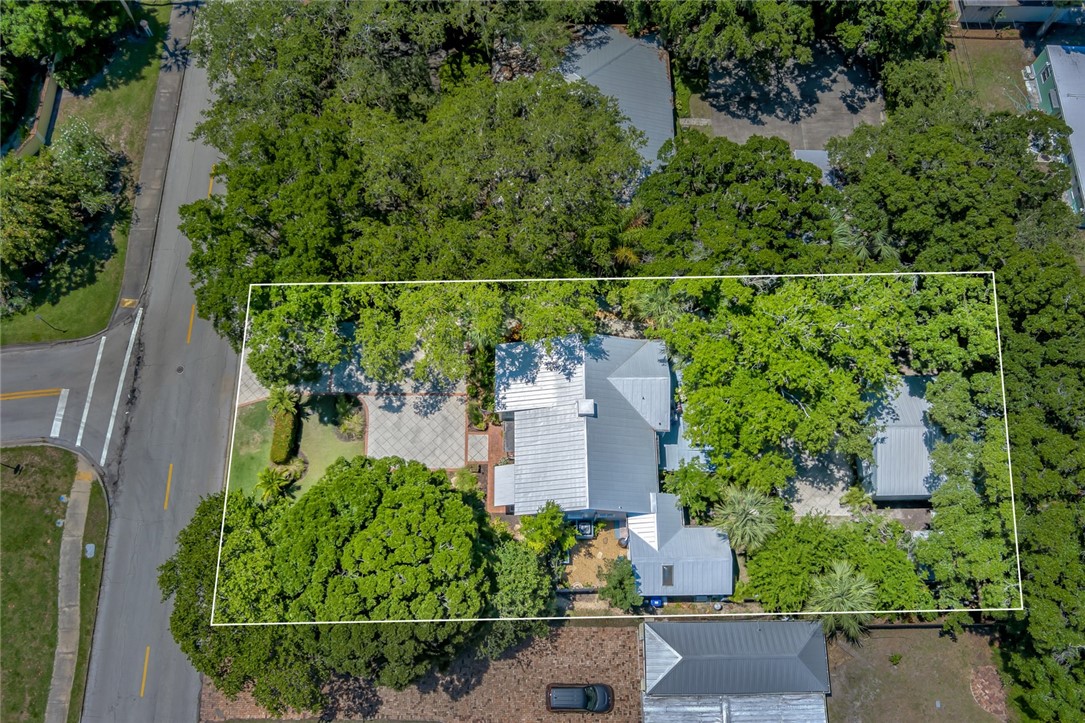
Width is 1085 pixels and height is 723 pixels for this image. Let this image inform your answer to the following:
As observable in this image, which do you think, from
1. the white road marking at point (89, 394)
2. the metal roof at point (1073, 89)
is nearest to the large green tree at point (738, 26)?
the metal roof at point (1073, 89)

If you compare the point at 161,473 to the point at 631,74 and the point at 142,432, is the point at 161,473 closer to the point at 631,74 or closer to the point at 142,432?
the point at 142,432

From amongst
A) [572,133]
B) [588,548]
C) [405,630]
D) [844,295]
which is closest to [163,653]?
[405,630]

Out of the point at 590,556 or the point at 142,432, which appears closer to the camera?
the point at 590,556

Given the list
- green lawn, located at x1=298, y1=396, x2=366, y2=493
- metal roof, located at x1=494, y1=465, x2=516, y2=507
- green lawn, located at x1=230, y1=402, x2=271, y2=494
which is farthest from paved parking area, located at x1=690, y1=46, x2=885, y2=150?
green lawn, located at x1=230, y1=402, x2=271, y2=494

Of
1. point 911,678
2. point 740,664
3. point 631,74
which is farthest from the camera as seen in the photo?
point 631,74

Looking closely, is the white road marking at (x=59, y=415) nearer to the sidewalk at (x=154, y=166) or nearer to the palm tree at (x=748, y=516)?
the sidewalk at (x=154, y=166)

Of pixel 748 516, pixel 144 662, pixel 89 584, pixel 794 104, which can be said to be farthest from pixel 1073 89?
pixel 89 584

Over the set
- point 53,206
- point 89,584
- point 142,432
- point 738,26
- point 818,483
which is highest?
point 738,26

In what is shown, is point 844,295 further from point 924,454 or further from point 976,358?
point 924,454
